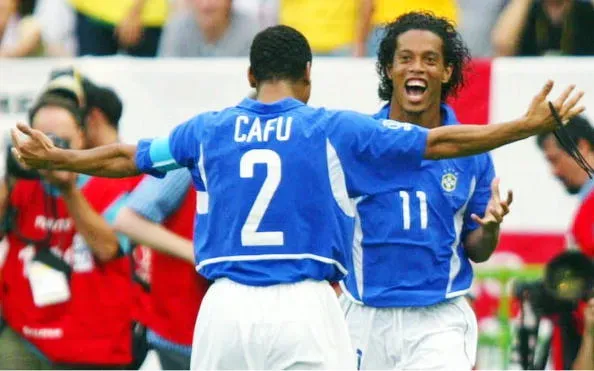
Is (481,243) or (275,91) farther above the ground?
(275,91)

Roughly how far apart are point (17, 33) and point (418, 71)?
4155 mm

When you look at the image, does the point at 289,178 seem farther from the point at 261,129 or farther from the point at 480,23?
the point at 480,23

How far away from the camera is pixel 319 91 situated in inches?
425

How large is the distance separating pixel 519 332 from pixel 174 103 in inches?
96.1

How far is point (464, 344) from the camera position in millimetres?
8461

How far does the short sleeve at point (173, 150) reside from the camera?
7367 millimetres

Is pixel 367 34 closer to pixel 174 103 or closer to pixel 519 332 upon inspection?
pixel 174 103

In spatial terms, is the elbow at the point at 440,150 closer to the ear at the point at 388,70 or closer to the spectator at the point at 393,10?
the ear at the point at 388,70

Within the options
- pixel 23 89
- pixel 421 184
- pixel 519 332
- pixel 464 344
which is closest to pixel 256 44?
pixel 421 184

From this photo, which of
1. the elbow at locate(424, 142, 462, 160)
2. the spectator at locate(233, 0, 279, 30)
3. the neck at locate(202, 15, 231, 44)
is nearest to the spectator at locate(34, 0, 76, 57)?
the neck at locate(202, 15, 231, 44)

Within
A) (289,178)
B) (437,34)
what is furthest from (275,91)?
(437,34)

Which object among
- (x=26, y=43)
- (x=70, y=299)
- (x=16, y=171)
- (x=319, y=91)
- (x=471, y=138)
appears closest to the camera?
(x=471, y=138)

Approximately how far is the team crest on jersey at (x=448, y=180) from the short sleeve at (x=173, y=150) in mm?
1388

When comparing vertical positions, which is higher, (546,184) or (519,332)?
(546,184)
